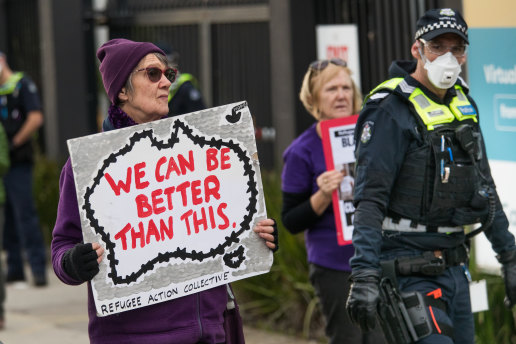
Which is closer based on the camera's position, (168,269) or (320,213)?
(168,269)

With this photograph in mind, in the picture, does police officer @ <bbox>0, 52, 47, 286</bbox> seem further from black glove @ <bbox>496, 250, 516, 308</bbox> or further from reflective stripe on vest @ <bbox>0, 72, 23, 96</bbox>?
black glove @ <bbox>496, 250, 516, 308</bbox>

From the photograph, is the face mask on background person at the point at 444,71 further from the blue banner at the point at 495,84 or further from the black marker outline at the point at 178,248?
the blue banner at the point at 495,84

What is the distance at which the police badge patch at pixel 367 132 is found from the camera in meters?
4.38

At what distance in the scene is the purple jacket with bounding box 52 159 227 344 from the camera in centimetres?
385

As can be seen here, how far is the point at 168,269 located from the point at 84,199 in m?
0.41

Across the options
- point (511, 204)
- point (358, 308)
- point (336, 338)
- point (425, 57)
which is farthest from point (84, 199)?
point (511, 204)

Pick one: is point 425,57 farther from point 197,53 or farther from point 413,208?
point 197,53

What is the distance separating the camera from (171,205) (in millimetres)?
3955

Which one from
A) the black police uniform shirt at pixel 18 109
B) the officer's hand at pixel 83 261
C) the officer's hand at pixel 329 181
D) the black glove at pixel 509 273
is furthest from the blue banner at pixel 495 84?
the black police uniform shirt at pixel 18 109

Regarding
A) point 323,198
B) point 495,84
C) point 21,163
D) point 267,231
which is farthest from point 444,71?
point 21,163

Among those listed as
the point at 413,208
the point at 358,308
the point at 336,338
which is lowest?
the point at 336,338

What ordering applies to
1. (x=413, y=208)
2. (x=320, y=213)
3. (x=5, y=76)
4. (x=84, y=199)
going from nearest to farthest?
(x=84, y=199) → (x=413, y=208) → (x=320, y=213) → (x=5, y=76)

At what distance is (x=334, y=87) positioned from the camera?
5523 millimetres

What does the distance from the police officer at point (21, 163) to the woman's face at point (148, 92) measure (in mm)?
6171
